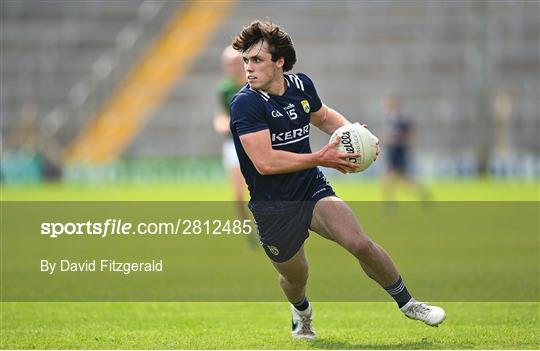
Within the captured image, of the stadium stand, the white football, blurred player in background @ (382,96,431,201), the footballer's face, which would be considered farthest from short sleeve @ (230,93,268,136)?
the stadium stand

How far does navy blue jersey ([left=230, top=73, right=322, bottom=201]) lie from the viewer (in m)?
7.03

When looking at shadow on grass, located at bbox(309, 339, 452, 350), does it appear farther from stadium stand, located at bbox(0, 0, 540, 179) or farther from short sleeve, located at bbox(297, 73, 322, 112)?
stadium stand, located at bbox(0, 0, 540, 179)

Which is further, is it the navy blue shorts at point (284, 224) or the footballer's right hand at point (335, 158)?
the navy blue shorts at point (284, 224)

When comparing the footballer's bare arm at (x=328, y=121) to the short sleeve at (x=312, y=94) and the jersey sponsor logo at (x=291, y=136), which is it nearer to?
the short sleeve at (x=312, y=94)

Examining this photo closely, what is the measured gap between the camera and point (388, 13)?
4128cm

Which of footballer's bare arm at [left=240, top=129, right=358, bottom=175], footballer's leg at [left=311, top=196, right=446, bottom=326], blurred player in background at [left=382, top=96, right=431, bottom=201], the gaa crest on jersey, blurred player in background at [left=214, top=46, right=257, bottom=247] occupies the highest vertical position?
the gaa crest on jersey

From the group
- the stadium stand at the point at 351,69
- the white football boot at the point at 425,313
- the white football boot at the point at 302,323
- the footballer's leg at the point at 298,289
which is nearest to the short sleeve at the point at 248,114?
the footballer's leg at the point at 298,289

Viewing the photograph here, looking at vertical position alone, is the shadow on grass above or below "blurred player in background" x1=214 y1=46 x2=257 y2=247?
above

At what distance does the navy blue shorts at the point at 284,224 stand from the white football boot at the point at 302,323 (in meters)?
0.57

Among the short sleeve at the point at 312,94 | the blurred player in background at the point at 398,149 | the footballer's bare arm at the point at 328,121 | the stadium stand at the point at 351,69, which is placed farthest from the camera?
the stadium stand at the point at 351,69

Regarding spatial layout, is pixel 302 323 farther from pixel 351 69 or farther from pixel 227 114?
pixel 351 69

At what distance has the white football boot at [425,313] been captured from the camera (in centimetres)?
710

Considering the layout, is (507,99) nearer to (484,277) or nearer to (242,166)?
(484,277)

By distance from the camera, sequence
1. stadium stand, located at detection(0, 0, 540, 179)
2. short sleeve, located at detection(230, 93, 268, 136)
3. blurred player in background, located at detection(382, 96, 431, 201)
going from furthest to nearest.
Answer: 1. stadium stand, located at detection(0, 0, 540, 179)
2. blurred player in background, located at detection(382, 96, 431, 201)
3. short sleeve, located at detection(230, 93, 268, 136)
